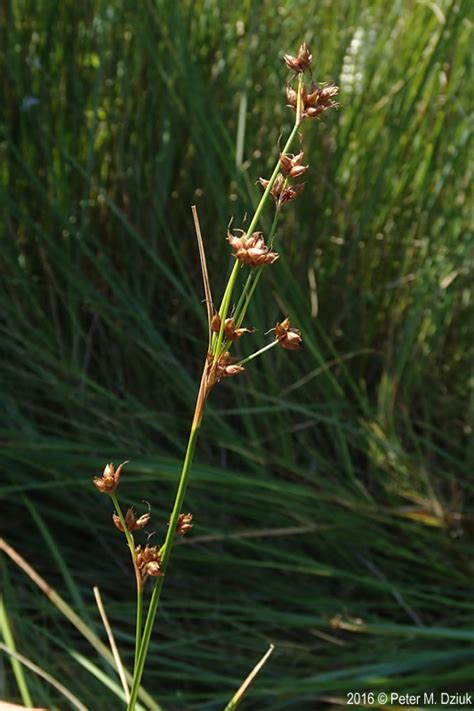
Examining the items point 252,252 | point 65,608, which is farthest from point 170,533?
point 65,608

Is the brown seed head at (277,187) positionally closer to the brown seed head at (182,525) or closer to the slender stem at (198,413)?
the slender stem at (198,413)

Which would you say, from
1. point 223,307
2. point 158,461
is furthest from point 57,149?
point 223,307

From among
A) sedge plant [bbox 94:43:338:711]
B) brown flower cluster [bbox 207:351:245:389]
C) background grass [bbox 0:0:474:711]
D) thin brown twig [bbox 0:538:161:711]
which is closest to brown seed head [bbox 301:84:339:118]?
sedge plant [bbox 94:43:338:711]

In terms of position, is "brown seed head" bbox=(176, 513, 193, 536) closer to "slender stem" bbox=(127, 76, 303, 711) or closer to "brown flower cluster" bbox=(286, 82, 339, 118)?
"slender stem" bbox=(127, 76, 303, 711)

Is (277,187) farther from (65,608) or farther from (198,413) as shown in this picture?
(65,608)

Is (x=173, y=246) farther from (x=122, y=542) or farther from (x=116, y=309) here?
(x=122, y=542)

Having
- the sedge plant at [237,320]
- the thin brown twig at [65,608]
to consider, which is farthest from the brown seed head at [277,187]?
the thin brown twig at [65,608]
